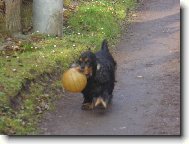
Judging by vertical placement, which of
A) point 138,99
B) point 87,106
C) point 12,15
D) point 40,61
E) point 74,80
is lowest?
point 138,99

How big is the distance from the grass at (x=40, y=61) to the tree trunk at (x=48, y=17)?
30 centimetres

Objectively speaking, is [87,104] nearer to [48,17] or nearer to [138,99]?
[138,99]

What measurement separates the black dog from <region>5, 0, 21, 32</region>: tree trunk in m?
5.16

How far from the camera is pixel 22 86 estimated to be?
33.2 ft

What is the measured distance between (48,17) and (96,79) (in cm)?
564

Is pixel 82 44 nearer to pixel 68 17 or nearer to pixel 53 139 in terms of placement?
pixel 68 17

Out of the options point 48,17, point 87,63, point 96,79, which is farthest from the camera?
point 48,17

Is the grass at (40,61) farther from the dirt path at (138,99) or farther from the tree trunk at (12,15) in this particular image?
the tree trunk at (12,15)

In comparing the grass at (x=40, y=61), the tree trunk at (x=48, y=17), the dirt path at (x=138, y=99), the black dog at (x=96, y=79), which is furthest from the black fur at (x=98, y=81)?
the tree trunk at (x=48, y=17)

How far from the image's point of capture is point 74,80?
8773mm

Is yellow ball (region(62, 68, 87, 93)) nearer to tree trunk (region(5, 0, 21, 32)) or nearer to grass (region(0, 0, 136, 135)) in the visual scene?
grass (region(0, 0, 136, 135))

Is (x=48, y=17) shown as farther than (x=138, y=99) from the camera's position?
Yes

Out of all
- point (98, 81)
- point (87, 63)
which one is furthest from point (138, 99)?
point (87, 63)

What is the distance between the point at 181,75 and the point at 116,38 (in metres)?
4.62
